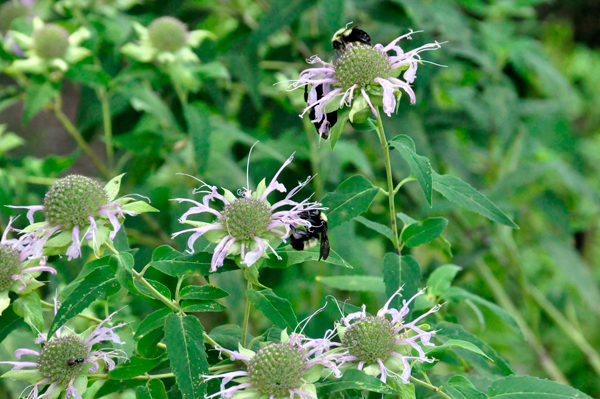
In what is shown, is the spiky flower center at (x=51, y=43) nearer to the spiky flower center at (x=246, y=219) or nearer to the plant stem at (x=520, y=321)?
the spiky flower center at (x=246, y=219)

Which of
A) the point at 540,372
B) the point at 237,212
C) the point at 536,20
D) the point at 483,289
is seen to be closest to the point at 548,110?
the point at 483,289

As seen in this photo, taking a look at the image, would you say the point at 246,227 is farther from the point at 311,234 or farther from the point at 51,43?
the point at 51,43

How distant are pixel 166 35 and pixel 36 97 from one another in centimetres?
33

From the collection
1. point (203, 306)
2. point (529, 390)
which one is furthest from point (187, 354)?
point (529, 390)

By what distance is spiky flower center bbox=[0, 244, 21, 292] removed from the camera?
2.36ft

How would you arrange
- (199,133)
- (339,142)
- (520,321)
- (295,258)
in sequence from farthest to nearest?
(520,321)
(339,142)
(199,133)
(295,258)

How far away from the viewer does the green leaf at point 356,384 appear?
1.93 ft

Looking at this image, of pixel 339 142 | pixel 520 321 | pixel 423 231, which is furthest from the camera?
pixel 520 321

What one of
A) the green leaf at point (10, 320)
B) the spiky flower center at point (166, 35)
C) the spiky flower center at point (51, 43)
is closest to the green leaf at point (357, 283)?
the green leaf at point (10, 320)

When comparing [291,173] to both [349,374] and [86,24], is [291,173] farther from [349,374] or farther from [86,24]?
[349,374]

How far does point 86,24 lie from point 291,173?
74cm

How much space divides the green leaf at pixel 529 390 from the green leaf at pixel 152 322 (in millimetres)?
381

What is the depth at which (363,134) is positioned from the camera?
178cm

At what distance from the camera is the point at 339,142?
60.6 inches
